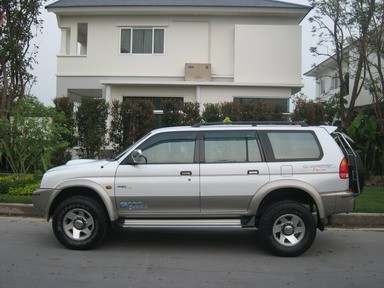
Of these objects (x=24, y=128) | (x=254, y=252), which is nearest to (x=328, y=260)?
(x=254, y=252)

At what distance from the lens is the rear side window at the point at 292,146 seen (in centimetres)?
682

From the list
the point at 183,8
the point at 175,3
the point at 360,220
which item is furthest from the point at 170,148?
the point at 175,3

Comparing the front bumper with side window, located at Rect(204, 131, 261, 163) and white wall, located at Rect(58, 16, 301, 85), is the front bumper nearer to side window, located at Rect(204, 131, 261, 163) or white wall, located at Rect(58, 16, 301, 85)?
side window, located at Rect(204, 131, 261, 163)

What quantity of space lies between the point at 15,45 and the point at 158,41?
721 cm

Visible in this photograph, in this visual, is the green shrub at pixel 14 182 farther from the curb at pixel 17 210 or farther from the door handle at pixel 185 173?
the door handle at pixel 185 173

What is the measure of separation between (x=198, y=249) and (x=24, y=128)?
22.7 ft

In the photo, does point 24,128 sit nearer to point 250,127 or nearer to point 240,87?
point 250,127

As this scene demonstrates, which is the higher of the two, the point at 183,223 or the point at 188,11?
the point at 188,11

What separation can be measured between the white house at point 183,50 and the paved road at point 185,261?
41.3ft

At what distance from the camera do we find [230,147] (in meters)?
6.92

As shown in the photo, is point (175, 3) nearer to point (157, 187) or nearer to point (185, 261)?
point (157, 187)

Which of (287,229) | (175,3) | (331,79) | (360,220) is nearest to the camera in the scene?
(287,229)

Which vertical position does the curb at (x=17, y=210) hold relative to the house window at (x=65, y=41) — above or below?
below

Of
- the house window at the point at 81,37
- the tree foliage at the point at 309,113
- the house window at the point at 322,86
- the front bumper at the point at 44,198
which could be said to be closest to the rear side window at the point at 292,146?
the front bumper at the point at 44,198
